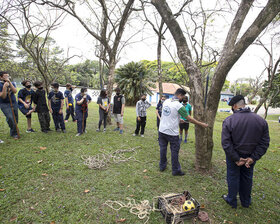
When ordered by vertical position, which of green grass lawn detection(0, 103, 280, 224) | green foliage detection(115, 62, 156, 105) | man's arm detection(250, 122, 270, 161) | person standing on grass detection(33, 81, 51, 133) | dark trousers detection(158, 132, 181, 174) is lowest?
green grass lawn detection(0, 103, 280, 224)

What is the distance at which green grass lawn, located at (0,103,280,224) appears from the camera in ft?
8.39

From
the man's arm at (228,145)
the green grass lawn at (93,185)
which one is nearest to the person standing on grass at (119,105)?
the green grass lawn at (93,185)

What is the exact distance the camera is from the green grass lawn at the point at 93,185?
256 centimetres

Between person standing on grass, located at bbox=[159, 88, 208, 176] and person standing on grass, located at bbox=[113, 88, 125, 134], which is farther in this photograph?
person standing on grass, located at bbox=[113, 88, 125, 134]

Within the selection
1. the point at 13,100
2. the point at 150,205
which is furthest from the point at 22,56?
the point at 150,205

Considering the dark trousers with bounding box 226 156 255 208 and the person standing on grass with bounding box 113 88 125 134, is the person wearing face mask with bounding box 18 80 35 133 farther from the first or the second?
the dark trousers with bounding box 226 156 255 208

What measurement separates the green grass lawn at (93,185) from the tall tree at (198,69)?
84 centimetres

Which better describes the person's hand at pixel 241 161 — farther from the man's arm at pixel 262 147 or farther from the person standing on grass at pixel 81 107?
the person standing on grass at pixel 81 107

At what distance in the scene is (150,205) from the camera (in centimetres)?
280

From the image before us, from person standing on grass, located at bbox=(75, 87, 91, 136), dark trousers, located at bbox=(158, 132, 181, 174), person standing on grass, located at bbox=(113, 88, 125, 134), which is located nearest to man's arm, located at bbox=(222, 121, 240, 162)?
dark trousers, located at bbox=(158, 132, 181, 174)

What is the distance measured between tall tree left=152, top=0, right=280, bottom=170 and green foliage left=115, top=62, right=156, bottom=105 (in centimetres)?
1632

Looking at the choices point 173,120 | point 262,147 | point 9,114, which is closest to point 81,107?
point 9,114

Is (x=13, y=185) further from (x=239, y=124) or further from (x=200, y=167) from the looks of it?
(x=239, y=124)

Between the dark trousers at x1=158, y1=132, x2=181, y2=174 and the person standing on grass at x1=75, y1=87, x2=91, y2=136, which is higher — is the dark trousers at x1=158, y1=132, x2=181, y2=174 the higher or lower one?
the lower one
